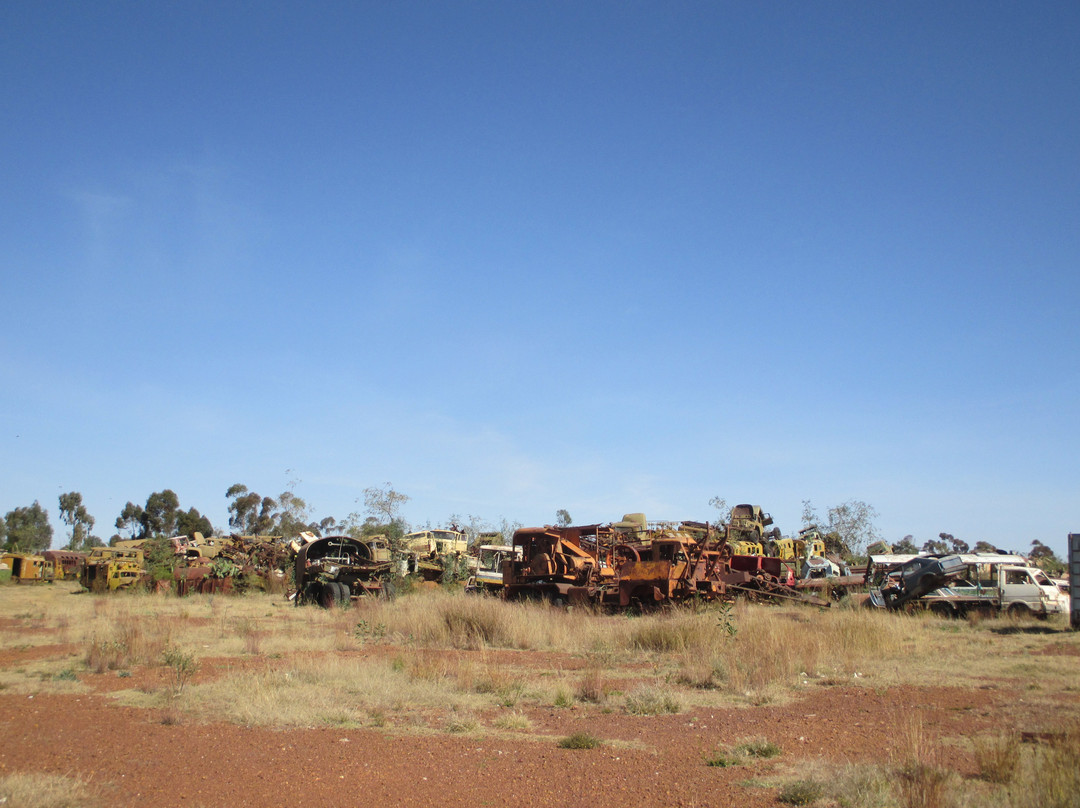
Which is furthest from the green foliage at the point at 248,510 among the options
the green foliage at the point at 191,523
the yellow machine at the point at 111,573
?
the yellow machine at the point at 111,573

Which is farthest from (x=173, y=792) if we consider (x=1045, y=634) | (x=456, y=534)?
(x=456, y=534)

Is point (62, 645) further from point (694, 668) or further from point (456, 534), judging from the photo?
point (456, 534)

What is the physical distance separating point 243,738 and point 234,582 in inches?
992

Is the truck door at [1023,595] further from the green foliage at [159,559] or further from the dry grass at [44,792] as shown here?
the green foliage at [159,559]

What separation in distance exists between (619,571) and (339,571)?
9595 millimetres

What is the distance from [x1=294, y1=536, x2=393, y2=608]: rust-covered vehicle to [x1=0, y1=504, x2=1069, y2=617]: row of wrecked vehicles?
0.04m

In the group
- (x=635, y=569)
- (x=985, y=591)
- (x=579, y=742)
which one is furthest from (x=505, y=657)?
(x=985, y=591)

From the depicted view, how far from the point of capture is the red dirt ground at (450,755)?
6488mm

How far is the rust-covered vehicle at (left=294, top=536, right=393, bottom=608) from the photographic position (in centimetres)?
2559

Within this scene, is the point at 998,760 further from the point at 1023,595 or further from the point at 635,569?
the point at 1023,595

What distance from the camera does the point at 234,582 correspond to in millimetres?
31516

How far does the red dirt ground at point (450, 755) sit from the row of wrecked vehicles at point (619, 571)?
469 inches

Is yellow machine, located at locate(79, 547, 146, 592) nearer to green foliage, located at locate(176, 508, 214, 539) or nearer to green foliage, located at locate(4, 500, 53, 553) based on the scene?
green foliage, located at locate(176, 508, 214, 539)

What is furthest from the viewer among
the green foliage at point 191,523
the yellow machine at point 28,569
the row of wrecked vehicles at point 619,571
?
the green foliage at point 191,523
